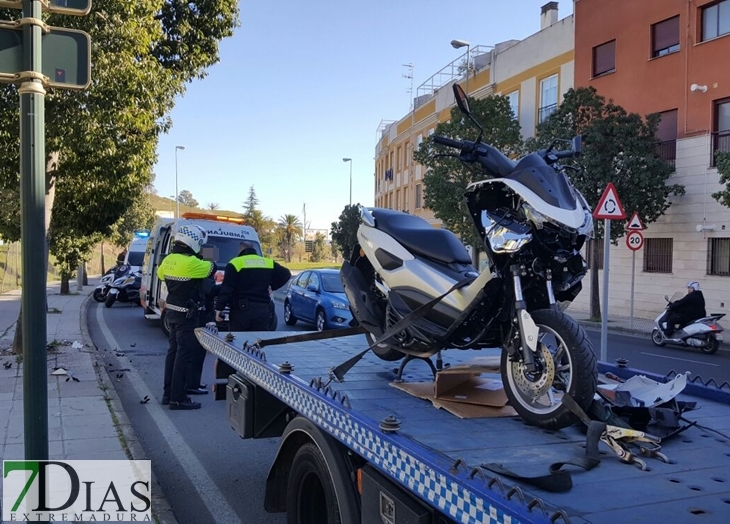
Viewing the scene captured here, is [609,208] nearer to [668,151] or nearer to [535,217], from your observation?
[535,217]

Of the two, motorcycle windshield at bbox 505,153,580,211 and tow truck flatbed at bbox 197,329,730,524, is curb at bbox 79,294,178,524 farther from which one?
motorcycle windshield at bbox 505,153,580,211

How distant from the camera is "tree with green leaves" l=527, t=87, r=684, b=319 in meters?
18.0

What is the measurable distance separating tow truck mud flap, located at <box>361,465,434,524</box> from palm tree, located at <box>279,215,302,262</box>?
84.9 metres

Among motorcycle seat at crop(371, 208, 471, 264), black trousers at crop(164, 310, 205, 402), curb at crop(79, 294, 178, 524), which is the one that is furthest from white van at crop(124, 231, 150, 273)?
motorcycle seat at crop(371, 208, 471, 264)

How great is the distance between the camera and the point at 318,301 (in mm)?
14164

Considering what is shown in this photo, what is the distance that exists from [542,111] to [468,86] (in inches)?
A: 260

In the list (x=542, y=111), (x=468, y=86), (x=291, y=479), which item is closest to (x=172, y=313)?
(x=291, y=479)

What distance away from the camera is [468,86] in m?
31.9

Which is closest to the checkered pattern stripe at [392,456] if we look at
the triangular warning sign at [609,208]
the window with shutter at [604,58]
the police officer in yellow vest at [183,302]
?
the police officer in yellow vest at [183,302]

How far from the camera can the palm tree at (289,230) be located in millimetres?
88294

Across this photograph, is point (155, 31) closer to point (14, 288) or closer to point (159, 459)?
point (159, 459)

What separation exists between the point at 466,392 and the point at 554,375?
0.66 m

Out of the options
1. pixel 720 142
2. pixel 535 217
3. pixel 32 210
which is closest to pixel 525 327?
pixel 535 217

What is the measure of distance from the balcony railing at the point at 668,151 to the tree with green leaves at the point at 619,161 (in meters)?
1.08
